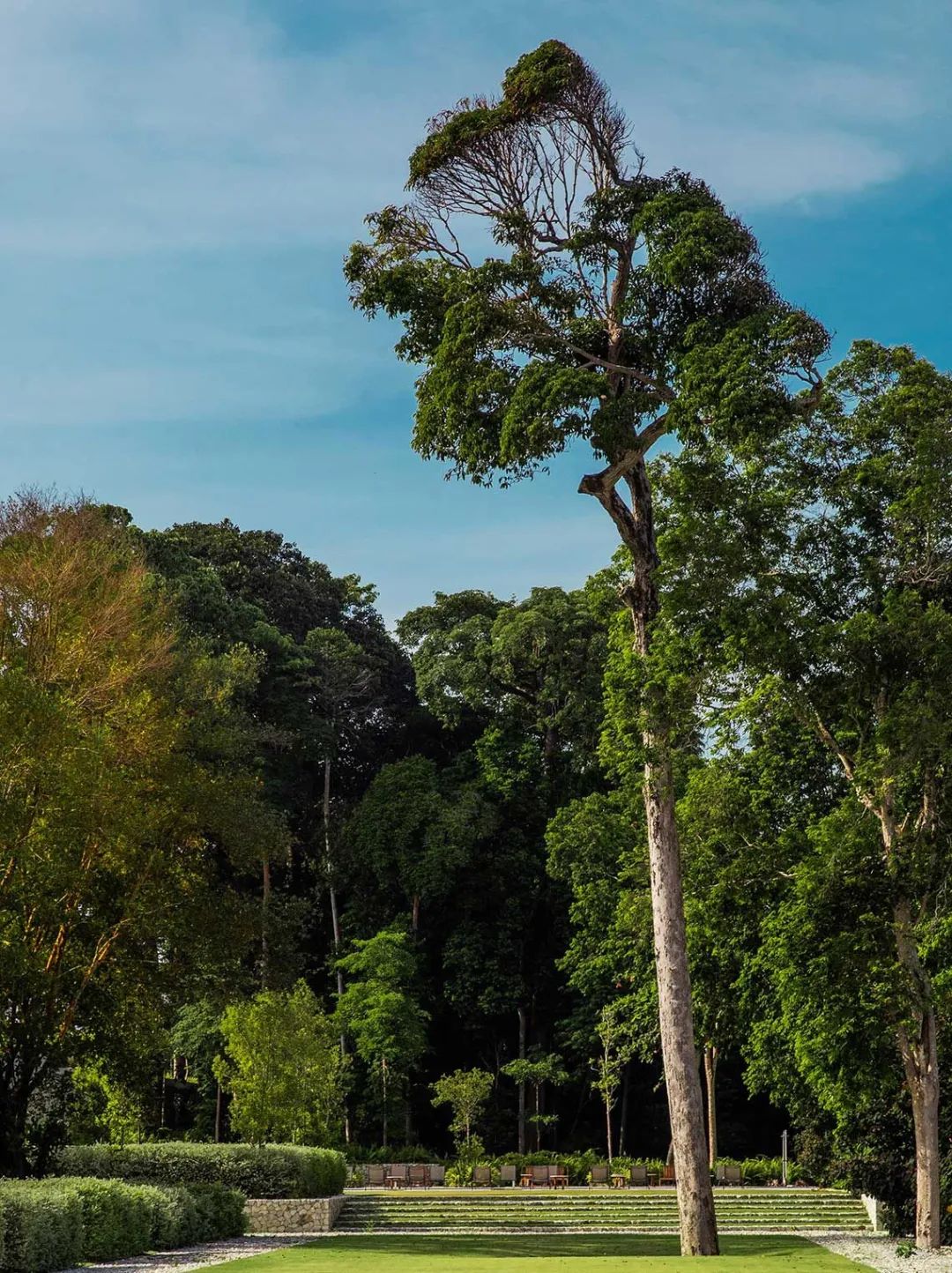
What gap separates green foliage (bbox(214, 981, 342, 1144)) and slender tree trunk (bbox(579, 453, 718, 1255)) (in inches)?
503

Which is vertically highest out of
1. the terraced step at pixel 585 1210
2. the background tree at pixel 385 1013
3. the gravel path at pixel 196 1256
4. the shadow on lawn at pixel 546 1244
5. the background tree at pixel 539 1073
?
the background tree at pixel 385 1013

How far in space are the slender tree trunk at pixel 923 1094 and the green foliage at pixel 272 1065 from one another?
522 inches

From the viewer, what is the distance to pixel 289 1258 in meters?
15.6

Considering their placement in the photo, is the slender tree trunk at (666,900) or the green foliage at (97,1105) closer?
the slender tree trunk at (666,900)

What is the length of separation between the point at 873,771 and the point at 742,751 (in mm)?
2788

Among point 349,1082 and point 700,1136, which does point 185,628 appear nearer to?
point 349,1082

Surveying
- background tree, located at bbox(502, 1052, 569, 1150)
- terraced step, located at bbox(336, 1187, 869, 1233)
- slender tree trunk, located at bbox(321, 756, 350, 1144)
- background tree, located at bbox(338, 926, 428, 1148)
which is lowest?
terraced step, located at bbox(336, 1187, 869, 1233)

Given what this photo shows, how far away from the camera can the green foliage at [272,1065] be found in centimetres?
2794

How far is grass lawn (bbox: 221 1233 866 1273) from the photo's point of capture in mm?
13125

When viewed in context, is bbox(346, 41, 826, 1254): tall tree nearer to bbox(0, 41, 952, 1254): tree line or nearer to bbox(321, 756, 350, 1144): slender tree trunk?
bbox(0, 41, 952, 1254): tree line

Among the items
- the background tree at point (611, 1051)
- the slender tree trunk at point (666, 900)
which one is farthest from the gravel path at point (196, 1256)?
the background tree at point (611, 1051)

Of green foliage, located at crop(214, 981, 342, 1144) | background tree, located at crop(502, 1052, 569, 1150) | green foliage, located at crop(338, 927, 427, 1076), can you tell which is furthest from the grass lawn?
background tree, located at crop(502, 1052, 569, 1150)

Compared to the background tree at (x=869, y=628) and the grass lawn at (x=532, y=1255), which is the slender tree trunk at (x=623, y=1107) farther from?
the background tree at (x=869, y=628)

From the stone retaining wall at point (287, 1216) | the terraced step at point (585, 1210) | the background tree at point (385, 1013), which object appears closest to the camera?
the stone retaining wall at point (287, 1216)
